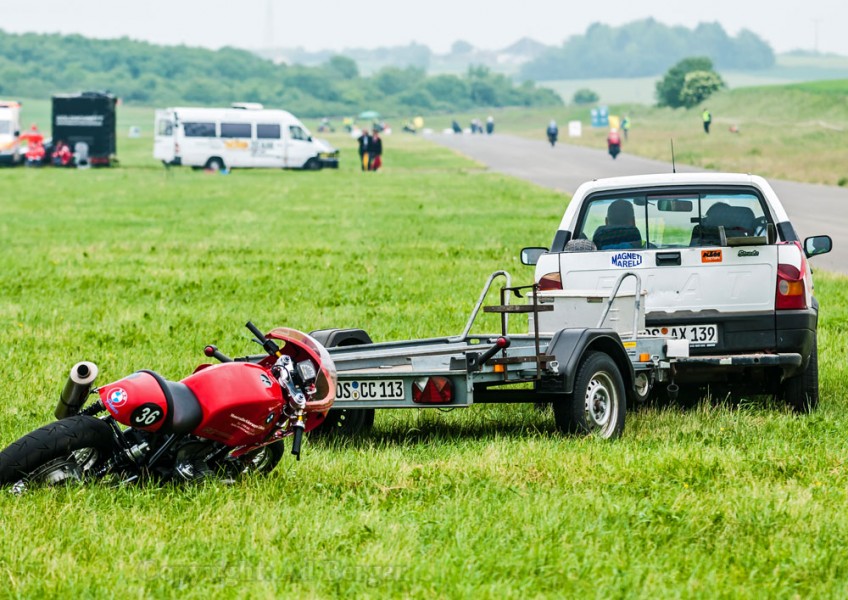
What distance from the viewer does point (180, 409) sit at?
21.8ft

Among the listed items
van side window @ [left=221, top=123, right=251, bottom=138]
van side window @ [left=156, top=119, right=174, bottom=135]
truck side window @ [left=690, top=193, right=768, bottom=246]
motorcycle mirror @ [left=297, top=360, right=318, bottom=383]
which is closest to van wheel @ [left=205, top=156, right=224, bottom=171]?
van side window @ [left=221, top=123, right=251, bottom=138]

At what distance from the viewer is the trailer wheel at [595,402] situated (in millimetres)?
8633

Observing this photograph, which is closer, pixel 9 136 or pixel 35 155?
pixel 35 155

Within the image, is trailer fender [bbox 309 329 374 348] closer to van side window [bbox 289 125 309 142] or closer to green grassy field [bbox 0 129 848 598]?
green grassy field [bbox 0 129 848 598]

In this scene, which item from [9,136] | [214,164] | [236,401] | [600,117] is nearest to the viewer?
[236,401]

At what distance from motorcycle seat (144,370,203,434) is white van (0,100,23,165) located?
6084 cm

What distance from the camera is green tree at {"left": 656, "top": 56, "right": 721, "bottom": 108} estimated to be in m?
172

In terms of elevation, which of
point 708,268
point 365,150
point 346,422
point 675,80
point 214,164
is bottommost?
point 346,422

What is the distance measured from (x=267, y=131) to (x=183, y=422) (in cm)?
5784

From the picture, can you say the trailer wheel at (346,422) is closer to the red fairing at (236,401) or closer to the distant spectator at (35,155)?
the red fairing at (236,401)

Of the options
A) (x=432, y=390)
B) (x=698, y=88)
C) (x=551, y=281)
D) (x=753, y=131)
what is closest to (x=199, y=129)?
(x=753, y=131)

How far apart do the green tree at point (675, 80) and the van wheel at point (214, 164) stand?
108228mm

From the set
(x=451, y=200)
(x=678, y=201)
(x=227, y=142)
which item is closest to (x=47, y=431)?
(x=678, y=201)

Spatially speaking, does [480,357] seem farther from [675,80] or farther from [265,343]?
[675,80]
